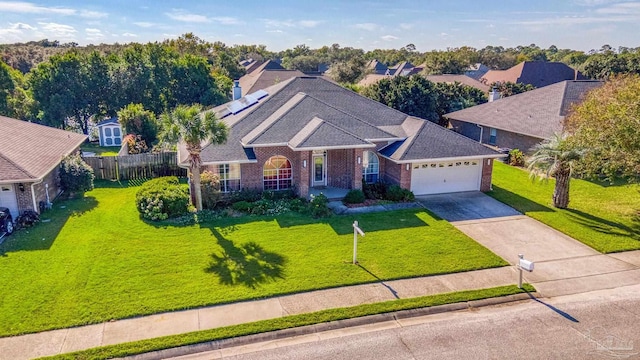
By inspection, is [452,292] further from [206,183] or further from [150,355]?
[206,183]

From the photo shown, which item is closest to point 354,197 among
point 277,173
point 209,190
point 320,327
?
point 277,173

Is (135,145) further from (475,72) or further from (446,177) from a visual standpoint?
(475,72)

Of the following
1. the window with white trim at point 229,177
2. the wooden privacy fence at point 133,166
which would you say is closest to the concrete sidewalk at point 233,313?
the window with white trim at point 229,177

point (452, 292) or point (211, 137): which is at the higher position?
point (211, 137)

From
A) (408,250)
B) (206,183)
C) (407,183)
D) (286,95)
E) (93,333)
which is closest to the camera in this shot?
(93,333)

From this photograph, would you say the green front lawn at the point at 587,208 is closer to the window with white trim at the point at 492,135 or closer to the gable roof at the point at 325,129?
the gable roof at the point at 325,129

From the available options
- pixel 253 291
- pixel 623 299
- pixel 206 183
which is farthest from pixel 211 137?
pixel 623 299

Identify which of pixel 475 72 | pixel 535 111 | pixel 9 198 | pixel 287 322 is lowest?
pixel 287 322
